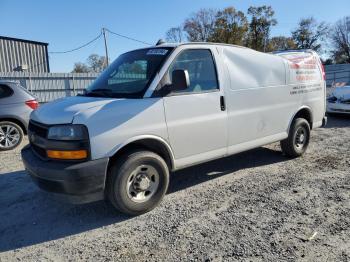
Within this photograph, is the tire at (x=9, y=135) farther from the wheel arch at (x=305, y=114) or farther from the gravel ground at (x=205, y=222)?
the wheel arch at (x=305, y=114)

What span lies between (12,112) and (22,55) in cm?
2014

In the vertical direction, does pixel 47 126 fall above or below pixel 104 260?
above

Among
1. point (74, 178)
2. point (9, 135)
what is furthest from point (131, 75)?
point (9, 135)

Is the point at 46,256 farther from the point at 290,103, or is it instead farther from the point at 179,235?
the point at 290,103

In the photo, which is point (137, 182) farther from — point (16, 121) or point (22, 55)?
point (22, 55)

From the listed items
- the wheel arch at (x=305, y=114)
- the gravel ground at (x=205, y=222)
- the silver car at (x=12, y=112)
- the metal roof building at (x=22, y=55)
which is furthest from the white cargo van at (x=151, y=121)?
the metal roof building at (x=22, y=55)

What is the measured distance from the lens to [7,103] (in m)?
7.47

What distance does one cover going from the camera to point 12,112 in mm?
7473

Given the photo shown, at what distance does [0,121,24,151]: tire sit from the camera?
7.48m

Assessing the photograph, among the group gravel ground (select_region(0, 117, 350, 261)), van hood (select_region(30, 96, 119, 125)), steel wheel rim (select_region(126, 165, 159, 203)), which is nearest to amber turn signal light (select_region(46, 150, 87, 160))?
van hood (select_region(30, 96, 119, 125))

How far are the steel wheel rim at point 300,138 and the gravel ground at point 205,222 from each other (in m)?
0.76

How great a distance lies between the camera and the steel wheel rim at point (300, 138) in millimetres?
6067

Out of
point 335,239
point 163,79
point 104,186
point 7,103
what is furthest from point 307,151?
point 7,103

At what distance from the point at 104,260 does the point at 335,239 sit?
228 cm
